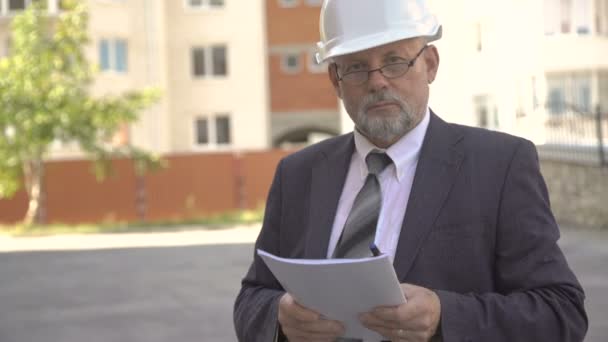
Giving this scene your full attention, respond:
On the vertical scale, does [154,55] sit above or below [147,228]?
above

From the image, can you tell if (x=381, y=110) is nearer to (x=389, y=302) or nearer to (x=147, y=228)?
(x=389, y=302)

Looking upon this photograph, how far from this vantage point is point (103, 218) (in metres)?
33.0

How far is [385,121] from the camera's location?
9.16 feet

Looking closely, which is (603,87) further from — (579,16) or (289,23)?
(289,23)

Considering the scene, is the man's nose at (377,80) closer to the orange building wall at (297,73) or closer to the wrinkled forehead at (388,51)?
the wrinkled forehead at (388,51)

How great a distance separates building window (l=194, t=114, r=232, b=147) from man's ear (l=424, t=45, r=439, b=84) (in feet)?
118

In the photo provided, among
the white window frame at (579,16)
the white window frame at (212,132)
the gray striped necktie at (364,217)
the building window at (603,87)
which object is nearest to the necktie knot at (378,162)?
the gray striped necktie at (364,217)

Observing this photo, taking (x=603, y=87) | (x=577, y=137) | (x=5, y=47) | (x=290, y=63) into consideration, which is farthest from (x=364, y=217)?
(x=290, y=63)

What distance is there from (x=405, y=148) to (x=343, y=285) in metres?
0.55

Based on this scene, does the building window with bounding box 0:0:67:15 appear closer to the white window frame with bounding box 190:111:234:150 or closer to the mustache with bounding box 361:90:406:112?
the white window frame with bounding box 190:111:234:150

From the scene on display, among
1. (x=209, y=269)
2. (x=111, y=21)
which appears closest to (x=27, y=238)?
(x=209, y=269)

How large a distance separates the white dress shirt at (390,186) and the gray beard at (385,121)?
4 centimetres

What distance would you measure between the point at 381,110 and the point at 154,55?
3543 cm

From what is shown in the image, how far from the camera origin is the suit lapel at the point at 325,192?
285 cm
